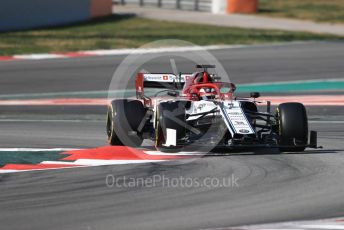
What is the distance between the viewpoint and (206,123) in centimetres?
1395

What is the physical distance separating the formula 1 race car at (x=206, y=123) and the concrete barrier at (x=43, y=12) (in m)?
21.0

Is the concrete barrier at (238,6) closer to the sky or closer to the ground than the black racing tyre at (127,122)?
closer to the ground

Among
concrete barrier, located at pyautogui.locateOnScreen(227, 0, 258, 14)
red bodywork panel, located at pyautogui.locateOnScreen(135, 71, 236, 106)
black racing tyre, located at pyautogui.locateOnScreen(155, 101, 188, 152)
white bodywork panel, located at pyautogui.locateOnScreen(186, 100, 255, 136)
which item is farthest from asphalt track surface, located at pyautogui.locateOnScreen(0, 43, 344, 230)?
concrete barrier, located at pyautogui.locateOnScreen(227, 0, 258, 14)

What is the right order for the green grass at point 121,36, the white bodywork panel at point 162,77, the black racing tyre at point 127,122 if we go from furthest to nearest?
the green grass at point 121,36 → the white bodywork panel at point 162,77 → the black racing tyre at point 127,122

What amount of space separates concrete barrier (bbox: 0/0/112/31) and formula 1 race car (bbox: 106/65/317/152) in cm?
2105

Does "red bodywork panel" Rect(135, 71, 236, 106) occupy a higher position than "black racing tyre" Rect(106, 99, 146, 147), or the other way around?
"red bodywork panel" Rect(135, 71, 236, 106)

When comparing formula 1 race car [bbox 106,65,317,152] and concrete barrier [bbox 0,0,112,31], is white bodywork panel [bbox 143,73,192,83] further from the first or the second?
concrete barrier [bbox 0,0,112,31]

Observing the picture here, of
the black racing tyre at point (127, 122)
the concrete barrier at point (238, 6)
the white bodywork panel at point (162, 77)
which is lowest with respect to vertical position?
the concrete barrier at point (238, 6)

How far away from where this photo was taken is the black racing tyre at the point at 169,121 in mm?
13688

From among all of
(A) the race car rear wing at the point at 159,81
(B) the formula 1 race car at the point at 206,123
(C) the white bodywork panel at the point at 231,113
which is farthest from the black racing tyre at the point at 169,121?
(A) the race car rear wing at the point at 159,81

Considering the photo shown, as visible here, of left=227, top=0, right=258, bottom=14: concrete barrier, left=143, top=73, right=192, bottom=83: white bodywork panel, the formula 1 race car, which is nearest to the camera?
the formula 1 race car

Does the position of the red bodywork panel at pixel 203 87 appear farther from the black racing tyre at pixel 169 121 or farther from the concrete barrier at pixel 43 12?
the concrete barrier at pixel 43 12

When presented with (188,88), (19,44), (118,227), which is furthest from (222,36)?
(118,227)

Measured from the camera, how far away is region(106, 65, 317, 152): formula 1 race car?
13.6 metres
